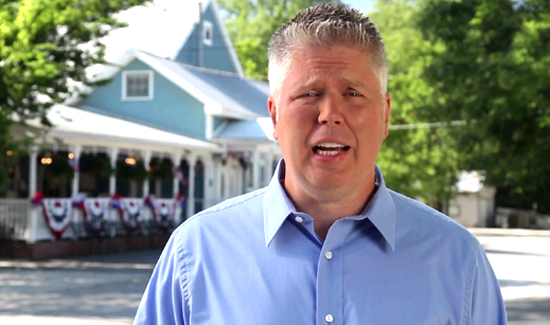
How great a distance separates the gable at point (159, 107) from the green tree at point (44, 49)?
1325 cm

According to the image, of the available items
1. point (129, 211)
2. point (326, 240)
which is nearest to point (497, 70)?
point (326, 240)

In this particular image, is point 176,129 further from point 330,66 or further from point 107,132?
point 330,66

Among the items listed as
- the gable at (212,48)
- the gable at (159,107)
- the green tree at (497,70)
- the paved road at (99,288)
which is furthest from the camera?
the gable at (212,48)

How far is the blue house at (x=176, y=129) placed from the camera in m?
30.2

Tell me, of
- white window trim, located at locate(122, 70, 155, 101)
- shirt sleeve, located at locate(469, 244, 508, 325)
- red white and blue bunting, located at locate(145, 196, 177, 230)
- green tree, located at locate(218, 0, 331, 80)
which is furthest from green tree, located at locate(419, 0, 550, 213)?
green tree, located at locate(218, 0, 331, 80)

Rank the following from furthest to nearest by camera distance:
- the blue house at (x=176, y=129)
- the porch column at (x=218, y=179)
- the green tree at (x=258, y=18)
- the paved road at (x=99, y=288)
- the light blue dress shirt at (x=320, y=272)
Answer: the green tree at (x=258, y=18) → the porch column at (x=218, y=179) → the blue house at (x=176, y=129) → the paved road at (x=99, y=288) → the light blue dress shirt at (x=320, y=272)

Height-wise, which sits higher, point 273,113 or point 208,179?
point 273,113

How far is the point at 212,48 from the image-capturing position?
40.7 m

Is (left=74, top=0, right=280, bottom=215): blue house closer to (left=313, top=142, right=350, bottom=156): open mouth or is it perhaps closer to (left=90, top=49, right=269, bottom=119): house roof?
(left=90, top=49, right=269, bottom=119): house roof

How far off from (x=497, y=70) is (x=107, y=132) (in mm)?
14410

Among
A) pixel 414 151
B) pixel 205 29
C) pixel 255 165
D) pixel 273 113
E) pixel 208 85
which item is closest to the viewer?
pixel 273 113

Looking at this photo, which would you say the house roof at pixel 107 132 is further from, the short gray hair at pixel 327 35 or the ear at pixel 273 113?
the short gray hair at pixel 327 35

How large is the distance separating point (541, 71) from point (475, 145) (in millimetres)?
5699

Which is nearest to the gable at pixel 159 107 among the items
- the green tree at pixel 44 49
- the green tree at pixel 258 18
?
the green tree at pixel 44 49
